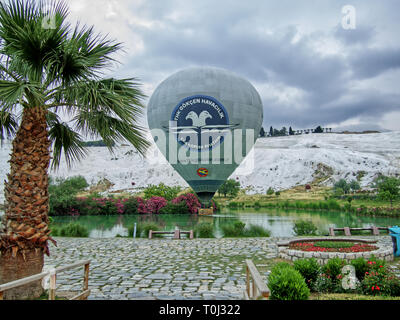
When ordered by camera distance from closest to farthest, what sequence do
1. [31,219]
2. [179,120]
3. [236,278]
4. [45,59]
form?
[31,219], [45,59], [236,278], [179,120]

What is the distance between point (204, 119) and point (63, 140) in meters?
12.0

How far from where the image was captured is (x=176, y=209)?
43969 mm

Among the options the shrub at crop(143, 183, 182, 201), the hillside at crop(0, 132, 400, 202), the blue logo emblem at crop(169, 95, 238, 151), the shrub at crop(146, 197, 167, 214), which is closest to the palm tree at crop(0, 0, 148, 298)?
the blue logo emblem at crop(169, 95, 238, 151)

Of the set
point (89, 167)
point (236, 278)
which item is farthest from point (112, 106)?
point (89, 167)

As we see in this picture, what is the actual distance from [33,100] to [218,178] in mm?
15451

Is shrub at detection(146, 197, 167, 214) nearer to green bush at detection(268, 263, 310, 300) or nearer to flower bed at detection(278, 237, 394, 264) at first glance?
flower bed at detection(278, 237, 394, 264)

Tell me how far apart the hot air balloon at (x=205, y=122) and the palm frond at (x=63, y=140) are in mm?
11469

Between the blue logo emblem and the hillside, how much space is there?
56.8 meters

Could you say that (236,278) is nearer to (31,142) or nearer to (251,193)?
(31,142)

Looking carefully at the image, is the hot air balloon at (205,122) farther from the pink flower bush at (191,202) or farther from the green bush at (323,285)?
the pink flower bush at (191,202)

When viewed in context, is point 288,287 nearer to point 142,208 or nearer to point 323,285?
point 323,285

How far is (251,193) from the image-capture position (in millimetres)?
84500

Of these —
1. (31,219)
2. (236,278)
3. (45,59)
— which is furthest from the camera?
(236,278)

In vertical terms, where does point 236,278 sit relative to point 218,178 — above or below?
below
